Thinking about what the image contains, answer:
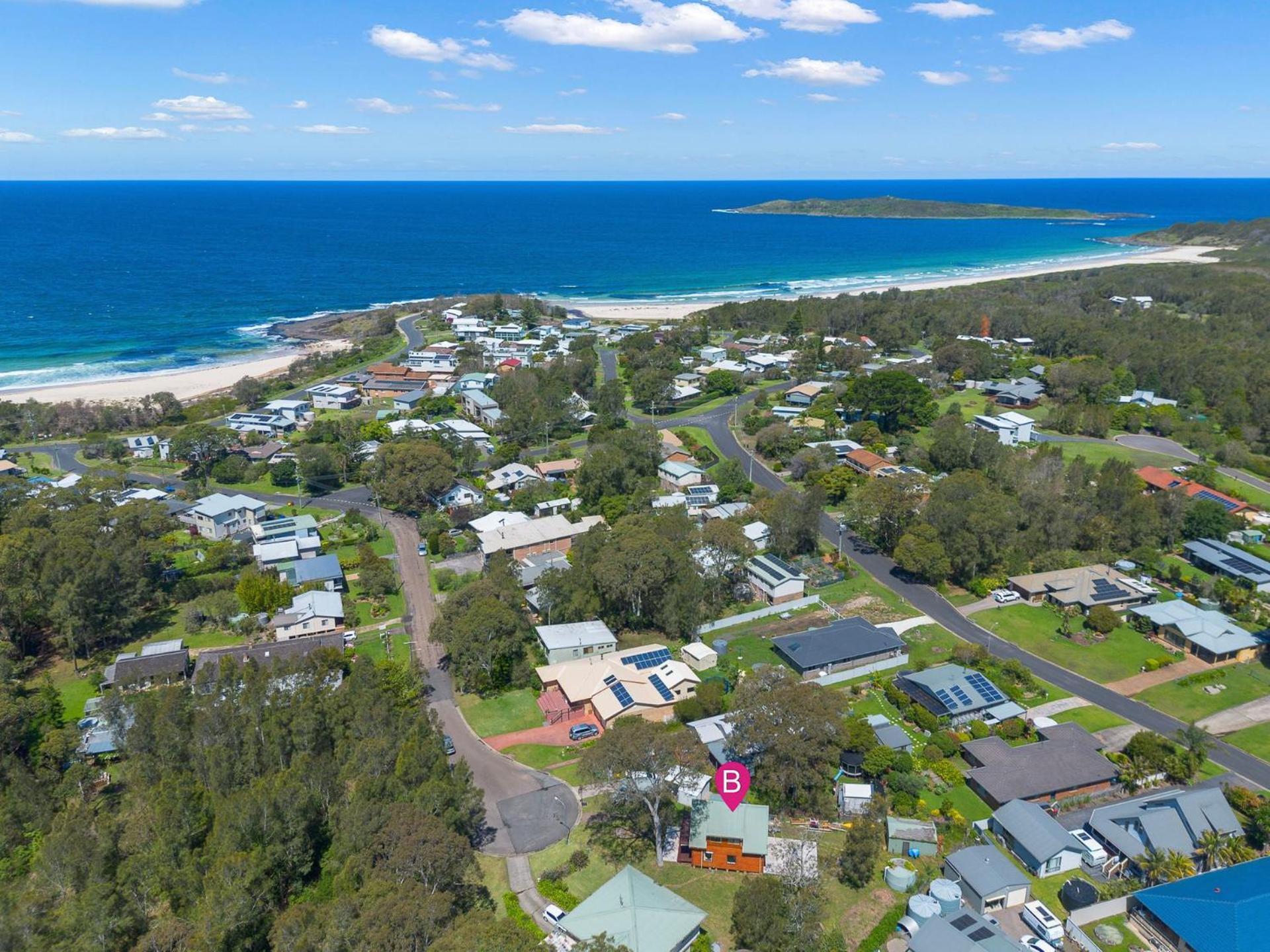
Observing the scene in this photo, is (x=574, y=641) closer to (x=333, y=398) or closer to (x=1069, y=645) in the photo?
(x=1069, y=645)

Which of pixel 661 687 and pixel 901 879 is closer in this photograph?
pixel 901 879

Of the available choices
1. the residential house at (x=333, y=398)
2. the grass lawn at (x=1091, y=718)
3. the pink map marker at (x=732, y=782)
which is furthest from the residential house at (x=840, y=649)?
the residential house at (x=333, y=398)

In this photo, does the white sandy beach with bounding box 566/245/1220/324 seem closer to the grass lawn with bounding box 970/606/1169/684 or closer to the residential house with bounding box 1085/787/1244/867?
the grass lawn with bounding box 970/606/1169/684

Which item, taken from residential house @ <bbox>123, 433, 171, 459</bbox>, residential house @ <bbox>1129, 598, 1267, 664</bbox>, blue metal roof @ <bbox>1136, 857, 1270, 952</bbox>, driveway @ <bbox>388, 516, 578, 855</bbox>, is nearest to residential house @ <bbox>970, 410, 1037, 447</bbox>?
residential house @ <bbox>1129, 598, 1267, 664</bbox>

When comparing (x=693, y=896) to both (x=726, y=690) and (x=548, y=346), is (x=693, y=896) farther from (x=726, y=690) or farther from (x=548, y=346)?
(x=548, y=346)

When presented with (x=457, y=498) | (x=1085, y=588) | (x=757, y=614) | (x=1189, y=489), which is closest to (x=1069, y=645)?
(x=1085, y=588)
